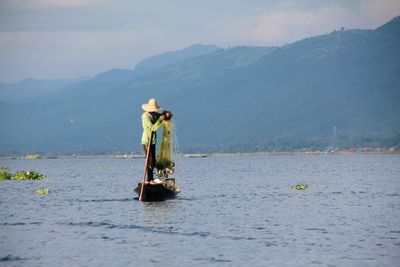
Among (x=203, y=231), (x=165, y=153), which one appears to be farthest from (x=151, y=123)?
(x=203, y=231)

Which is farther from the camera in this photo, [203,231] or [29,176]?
[29,176]

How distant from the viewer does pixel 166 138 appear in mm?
65938

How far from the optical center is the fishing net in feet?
214

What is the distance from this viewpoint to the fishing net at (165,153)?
65.3 metres

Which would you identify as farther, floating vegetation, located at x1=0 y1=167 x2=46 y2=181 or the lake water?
floating vegetation, located at x1=0 y1=167 x2=46 y2=181

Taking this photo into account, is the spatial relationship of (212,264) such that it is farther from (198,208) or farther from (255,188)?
(255,188)

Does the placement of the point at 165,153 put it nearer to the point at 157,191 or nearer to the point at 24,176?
the point at 157,191

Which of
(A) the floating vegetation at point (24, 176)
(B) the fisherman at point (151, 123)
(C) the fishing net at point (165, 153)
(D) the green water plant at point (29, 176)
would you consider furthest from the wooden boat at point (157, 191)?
(D) the green water plant at point (29, 176)

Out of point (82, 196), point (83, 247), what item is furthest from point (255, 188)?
point (83, 247)

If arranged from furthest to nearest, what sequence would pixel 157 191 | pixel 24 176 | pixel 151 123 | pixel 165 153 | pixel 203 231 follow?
pixel 24 176 < pixel 165 153 < pixel 157 191 < pixel 151 123 < pixel 203 231

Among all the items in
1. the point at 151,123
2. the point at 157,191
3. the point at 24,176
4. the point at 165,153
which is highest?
the point at 151,123

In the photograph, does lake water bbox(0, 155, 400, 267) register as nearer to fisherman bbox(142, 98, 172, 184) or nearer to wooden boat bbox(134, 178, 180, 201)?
wooden boat bbox(134, 178, 180, 201)

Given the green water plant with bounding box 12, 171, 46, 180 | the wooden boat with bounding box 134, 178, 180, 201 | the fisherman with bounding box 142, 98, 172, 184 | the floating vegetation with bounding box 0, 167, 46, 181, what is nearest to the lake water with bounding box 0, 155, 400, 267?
the wooden boat with bounding box 134, 178, 180, 201

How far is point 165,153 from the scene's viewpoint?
66.8 meters
